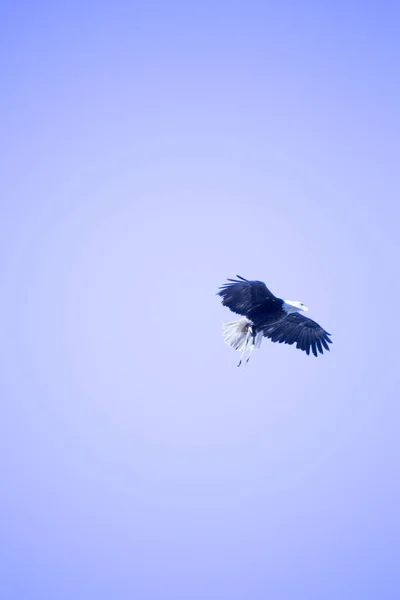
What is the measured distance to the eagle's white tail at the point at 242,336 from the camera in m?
15.0

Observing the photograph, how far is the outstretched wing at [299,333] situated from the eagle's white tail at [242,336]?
0.87ft

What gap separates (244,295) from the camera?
1394 centimetres

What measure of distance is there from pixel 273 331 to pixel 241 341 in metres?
0.64

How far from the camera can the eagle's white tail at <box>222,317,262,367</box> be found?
15039mm

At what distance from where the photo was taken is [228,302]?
13914 mm

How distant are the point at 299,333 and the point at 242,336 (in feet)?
3.57

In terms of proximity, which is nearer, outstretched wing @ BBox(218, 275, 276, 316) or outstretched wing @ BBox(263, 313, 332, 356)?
outstretched wing @ BBox(218, 275, 276, 316)

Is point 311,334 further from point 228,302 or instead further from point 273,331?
point 228,302

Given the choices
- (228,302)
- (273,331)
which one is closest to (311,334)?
(273,331)

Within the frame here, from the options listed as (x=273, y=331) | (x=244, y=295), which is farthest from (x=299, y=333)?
(x=244, y=295)

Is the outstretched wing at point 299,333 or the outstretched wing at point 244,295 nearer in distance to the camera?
the outstretched wing at point 244,295

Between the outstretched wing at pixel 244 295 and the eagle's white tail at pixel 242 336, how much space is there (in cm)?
87

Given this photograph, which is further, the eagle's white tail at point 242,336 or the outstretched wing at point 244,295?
the eagle's white tail at point 242,336

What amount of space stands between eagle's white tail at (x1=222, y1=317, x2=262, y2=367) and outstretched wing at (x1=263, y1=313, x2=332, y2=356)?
266 millimetres
